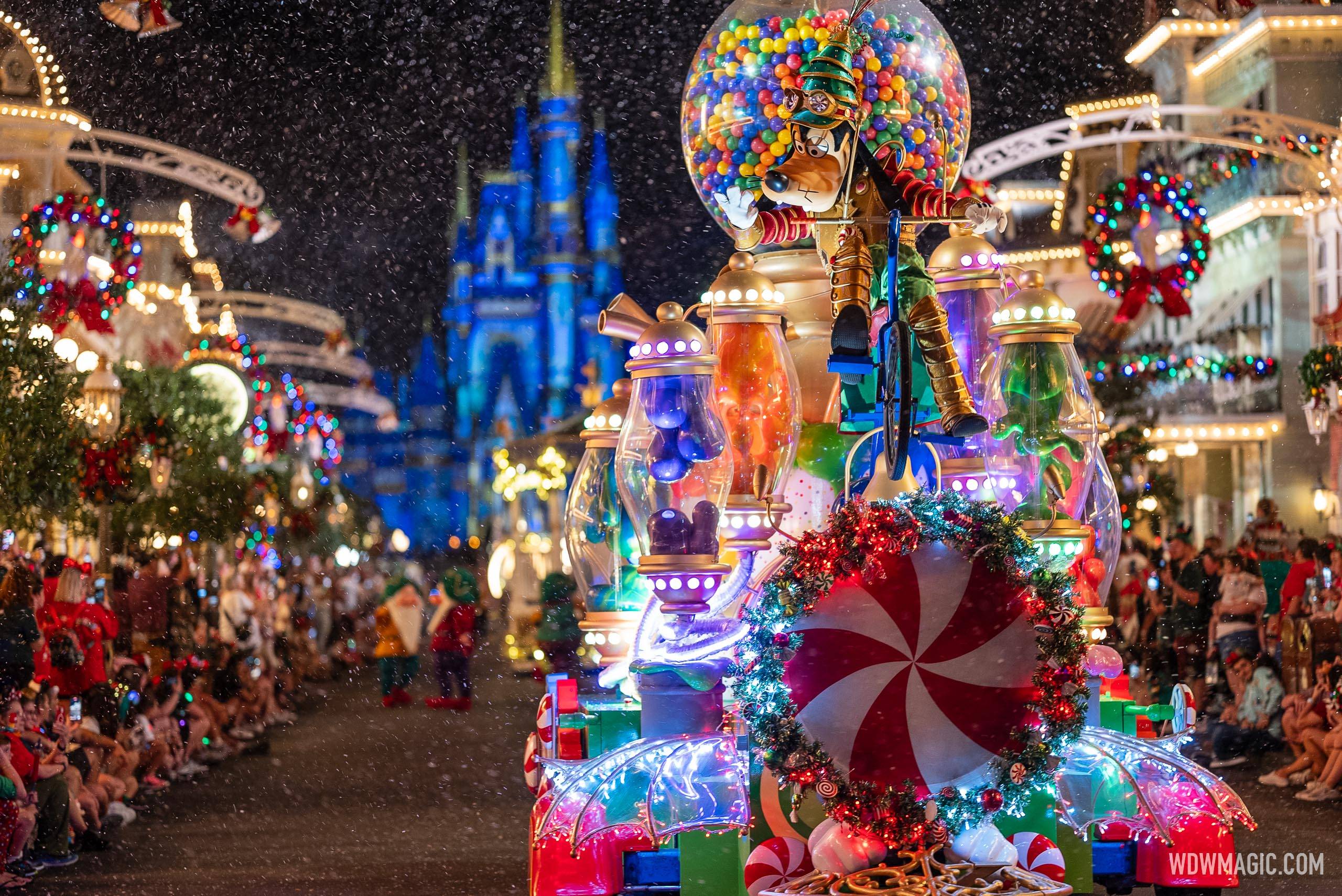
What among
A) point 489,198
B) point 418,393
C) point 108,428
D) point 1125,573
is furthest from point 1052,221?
point 418,393

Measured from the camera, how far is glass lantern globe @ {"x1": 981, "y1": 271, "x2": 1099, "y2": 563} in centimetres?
552

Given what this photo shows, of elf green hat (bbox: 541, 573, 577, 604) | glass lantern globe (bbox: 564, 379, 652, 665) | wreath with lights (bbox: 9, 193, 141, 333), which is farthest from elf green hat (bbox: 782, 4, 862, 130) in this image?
elf green hat (bbox: 541, 573, 577, 604)

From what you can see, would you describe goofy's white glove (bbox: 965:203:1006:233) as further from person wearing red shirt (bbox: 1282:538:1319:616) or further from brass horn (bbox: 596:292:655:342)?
person wearing red shirt (bbox: 1282:538:1319:616)

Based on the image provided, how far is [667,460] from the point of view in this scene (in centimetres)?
529

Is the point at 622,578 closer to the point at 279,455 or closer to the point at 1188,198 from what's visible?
the point at 1188,198

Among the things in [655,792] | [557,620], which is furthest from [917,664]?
[557,620]

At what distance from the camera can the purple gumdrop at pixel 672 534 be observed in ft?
17.2

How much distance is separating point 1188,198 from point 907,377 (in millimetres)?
11885

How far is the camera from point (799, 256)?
6.64m

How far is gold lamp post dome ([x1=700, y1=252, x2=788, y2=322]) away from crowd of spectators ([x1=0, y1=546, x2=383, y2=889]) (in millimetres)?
6584

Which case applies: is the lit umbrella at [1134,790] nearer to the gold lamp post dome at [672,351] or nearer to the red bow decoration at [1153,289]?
the gold lamp post dome at [672,351]

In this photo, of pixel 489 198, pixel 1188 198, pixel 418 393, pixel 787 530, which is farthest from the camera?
pixel 418 393

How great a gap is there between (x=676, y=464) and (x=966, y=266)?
1384 mm

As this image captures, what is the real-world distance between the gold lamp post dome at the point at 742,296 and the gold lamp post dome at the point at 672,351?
256 millimetres
